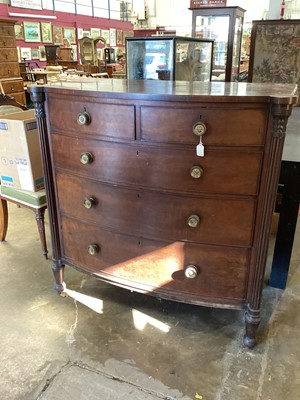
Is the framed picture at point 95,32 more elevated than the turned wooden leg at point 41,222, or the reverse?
the framed picture at point 95,32

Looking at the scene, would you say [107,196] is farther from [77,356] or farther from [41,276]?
[41,276]

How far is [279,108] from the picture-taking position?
120 centimetres

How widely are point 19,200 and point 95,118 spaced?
43.0 inches

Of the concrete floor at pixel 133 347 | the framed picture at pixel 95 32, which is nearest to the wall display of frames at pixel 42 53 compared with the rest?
the framed picture at pixel 95 32

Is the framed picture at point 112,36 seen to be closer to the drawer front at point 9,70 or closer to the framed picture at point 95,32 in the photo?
the framed picture at point 95,32

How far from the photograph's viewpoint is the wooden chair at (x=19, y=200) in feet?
7.16

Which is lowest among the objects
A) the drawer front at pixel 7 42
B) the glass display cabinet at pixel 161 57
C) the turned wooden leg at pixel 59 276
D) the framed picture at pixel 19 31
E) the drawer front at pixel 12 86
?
the turned wooden leg at pixel 59 276

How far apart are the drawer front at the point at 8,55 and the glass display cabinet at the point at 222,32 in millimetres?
2864

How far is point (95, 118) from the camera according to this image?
1.46 m

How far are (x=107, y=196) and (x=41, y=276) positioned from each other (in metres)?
0.92

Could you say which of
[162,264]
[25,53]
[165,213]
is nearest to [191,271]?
[162,264]

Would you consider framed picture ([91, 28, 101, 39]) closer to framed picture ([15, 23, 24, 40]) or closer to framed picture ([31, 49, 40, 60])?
framed picture ([31, 49, 40, 60])

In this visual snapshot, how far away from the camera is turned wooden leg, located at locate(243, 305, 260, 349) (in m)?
1.54

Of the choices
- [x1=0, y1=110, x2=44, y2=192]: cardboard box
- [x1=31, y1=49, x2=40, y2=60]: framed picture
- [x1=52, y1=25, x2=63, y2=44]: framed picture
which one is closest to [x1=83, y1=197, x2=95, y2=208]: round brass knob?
[x1=0, y1=110, x2=44, y2=192]: cardboard box
